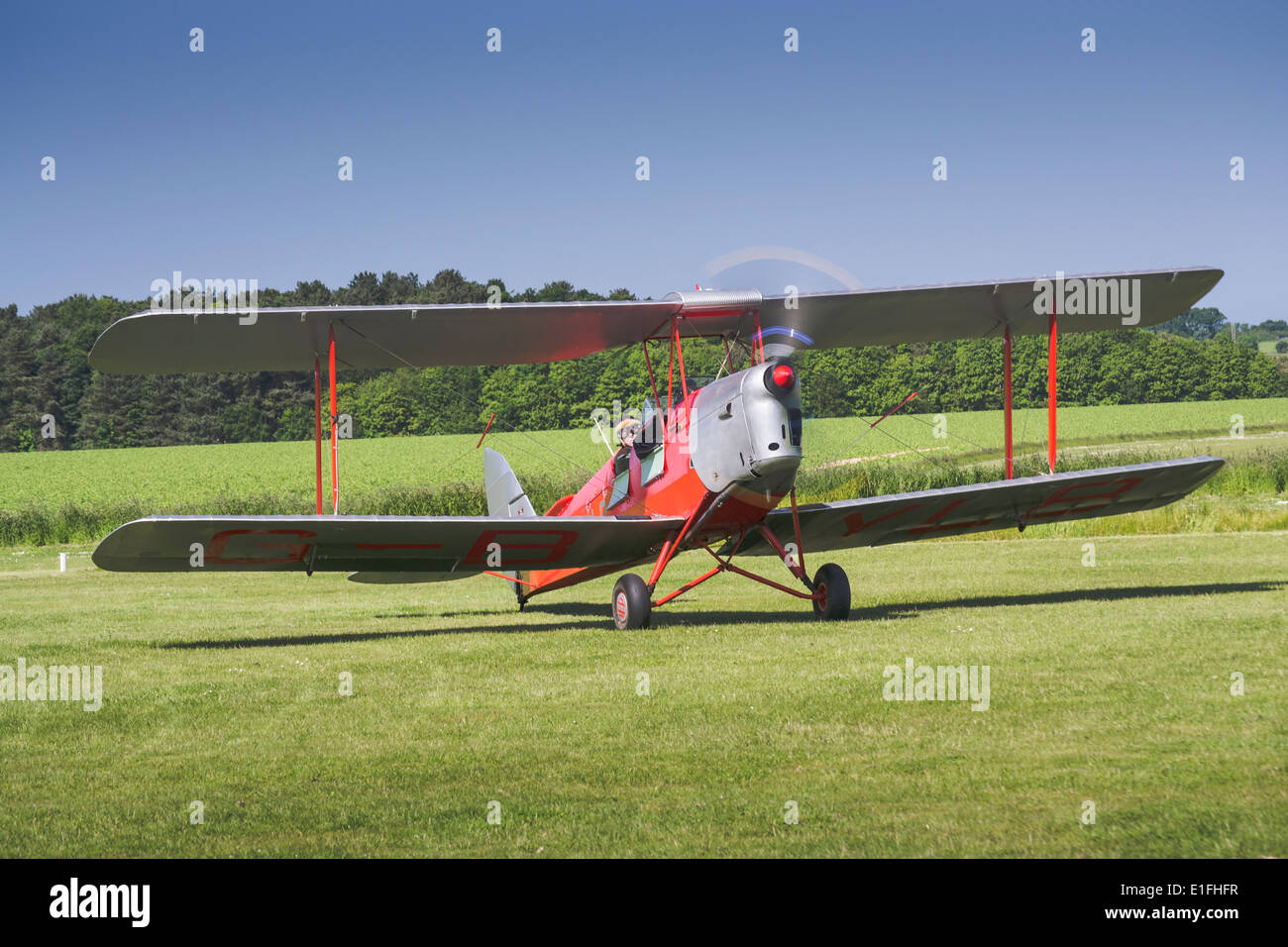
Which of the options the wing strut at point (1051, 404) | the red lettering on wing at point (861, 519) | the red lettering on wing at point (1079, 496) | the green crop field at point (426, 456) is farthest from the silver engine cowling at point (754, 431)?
the green crop field at point (426, 456)

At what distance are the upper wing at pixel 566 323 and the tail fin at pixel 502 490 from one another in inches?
79.4

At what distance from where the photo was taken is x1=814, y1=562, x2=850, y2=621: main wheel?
12.0 meters

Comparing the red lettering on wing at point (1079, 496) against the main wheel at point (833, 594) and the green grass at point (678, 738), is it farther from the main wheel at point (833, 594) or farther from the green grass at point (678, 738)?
the main wheel at point (833, 594)

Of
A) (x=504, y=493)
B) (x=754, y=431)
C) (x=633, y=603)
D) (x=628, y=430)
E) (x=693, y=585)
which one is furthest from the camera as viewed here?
(x=504, y=493)

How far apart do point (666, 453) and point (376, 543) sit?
3.04 m

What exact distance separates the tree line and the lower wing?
32.3 m

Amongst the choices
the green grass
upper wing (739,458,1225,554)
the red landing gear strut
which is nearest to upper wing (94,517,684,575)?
the red landing gear strut

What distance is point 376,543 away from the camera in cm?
1197

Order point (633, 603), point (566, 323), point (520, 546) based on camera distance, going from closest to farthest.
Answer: point (633, 603) → point (520, 546) → point (566, 323)

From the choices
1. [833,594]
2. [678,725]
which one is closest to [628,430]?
[833,594]

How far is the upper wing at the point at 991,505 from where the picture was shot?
12891 mm

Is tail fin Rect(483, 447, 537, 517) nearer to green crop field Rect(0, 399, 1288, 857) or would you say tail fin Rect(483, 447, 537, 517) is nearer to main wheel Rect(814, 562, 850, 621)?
green crop field Rect(0, 399, 1288, 857)

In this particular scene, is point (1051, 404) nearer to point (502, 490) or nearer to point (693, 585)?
point (693, 585)
